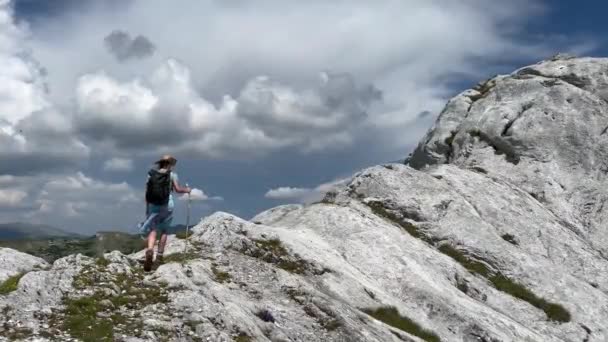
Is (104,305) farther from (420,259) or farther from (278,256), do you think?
(420,259)

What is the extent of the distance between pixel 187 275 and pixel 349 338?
7.47m

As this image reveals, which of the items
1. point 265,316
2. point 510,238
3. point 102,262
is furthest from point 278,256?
point 510,238

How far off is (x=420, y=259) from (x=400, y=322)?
361 inches

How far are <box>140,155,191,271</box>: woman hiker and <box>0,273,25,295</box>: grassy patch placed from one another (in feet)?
17.0

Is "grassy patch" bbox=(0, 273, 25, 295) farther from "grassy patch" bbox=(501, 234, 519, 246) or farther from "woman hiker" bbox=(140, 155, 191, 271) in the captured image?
"grassy patch" bbox=(501, 234, 519, 246)

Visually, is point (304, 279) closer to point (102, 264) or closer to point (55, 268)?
point (102, 264)

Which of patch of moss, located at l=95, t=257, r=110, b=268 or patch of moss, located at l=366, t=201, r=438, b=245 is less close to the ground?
patch of moss, located at l=366, t=201, r=438, b=245

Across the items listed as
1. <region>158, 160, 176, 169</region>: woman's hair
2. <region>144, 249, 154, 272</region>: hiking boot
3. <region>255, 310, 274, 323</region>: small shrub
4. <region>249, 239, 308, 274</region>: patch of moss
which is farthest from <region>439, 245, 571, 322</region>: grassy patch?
<region>158, 160, 176, 169</region>: woman's hair

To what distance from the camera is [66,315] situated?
19141mm

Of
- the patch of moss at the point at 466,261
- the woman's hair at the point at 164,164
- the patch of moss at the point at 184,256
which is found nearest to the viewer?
the woman's hair at the point at 164,164

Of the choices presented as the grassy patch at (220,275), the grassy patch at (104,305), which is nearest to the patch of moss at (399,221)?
the grassy patch at (220,275)

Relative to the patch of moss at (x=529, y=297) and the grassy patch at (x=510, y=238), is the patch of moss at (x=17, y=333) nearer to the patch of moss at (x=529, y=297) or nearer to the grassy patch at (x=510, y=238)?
the patch of moss at (x=529, y=297)

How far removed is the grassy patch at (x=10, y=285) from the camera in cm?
1975

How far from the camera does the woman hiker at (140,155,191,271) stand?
23.8 meters
